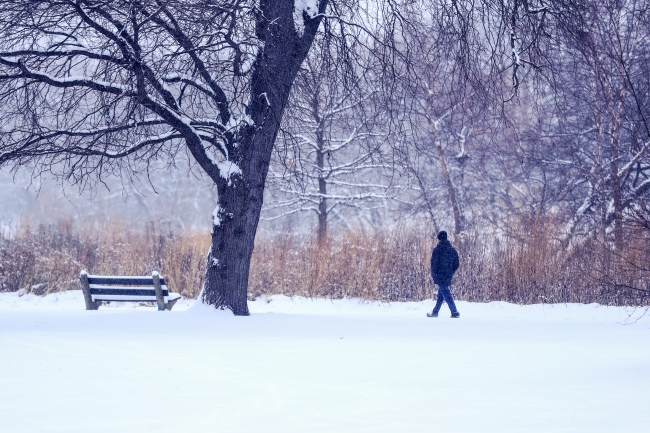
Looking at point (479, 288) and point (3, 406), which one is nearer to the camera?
point (3, 406)

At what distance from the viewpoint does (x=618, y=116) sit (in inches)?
707

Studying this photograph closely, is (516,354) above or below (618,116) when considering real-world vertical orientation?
below

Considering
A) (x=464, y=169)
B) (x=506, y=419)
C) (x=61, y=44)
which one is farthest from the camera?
(x=464, y=169)

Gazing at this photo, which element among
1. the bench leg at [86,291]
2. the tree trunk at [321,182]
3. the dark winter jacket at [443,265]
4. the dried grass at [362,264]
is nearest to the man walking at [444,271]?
the dark winter jacket at [443,265]

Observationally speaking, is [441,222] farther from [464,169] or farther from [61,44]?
[61,44]

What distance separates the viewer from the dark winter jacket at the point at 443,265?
1390 centimetres

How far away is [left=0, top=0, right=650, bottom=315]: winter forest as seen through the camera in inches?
436

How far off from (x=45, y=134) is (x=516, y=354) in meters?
7.25

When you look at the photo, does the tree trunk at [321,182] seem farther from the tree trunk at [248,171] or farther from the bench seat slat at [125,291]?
the tree trunk at [248,171]

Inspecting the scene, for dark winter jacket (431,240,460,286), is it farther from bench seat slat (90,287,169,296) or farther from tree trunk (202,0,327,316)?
bench seat slat (90,287,169,296)

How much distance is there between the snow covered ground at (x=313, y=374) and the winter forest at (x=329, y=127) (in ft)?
4.54

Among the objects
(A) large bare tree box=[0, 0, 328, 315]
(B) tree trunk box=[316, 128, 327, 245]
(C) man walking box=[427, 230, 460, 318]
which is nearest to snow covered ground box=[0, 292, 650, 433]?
(C) man walking box=[427, 230, 460, 318]

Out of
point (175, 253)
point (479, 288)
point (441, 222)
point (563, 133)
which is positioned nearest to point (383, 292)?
point (479, 288)

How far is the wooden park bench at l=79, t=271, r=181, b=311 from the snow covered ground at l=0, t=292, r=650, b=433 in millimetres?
1239
